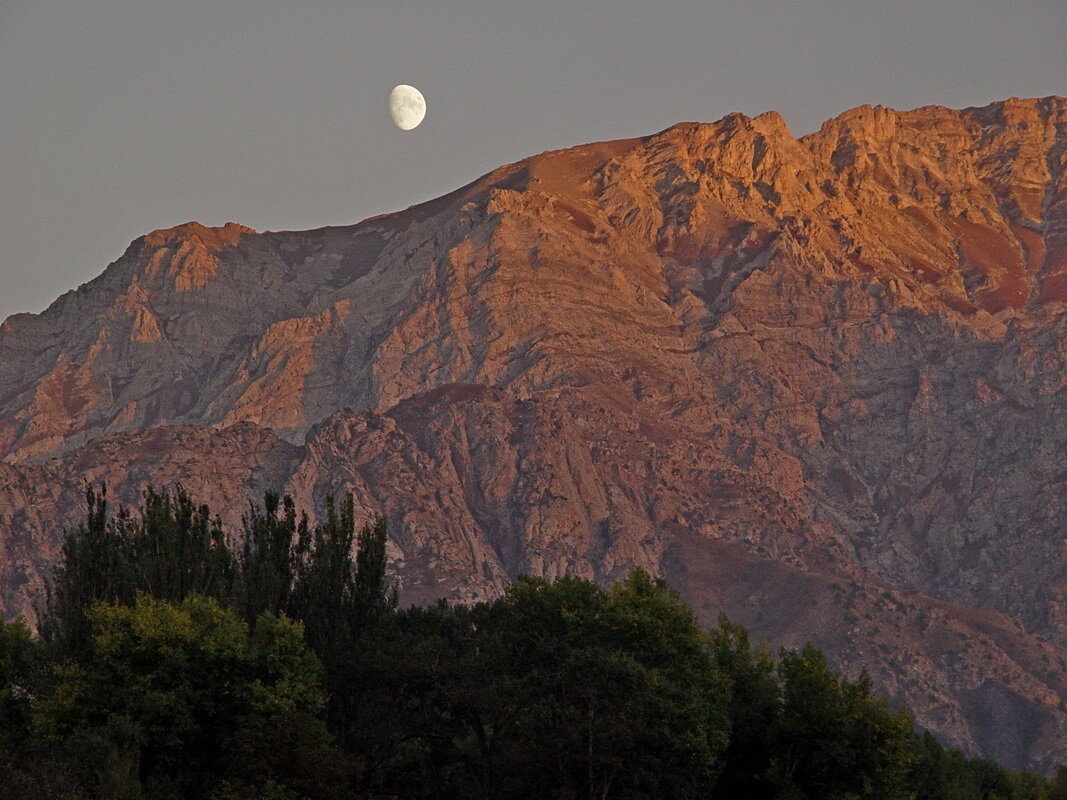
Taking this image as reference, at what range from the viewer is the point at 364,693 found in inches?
3095

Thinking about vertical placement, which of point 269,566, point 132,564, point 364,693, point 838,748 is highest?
point 132,564

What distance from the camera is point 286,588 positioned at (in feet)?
276

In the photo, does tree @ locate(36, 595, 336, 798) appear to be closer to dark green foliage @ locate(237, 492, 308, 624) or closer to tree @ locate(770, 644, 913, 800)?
dark green foliage @ locate(237, 492, 308, 624)

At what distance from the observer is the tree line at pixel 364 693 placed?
6800 centimetres

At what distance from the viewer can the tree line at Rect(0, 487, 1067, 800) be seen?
6800 cm

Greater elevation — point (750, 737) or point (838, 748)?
point (750, 737)

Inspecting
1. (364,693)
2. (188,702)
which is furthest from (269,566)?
(188,702)

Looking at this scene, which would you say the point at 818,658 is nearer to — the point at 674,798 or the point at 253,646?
the point at 674,798

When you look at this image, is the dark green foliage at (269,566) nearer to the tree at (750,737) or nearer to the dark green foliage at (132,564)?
the dark green foliage at (132,564)

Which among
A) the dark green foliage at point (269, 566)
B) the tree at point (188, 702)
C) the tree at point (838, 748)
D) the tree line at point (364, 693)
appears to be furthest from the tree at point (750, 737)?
the dark green foliage at point (269, 566)

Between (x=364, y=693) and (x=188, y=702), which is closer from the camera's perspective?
(x=188, y=702)

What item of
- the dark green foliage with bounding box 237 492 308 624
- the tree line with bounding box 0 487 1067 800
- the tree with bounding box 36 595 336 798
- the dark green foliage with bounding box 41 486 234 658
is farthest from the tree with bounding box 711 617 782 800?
the dark green foliage with bounding box 41 486 234 658

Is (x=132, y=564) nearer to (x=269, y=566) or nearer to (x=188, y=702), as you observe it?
(x=269, y=566)

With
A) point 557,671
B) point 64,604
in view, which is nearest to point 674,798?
→ point 557,671
